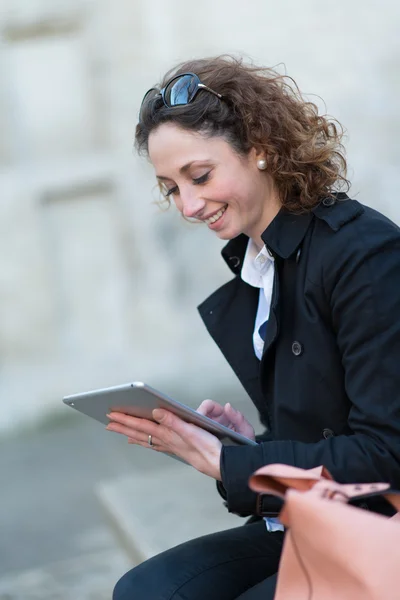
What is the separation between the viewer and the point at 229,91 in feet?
6.23

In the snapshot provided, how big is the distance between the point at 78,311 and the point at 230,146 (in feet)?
7.50

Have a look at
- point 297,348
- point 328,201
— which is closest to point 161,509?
point 297,348

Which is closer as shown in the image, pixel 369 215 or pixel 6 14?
pixel 369 215

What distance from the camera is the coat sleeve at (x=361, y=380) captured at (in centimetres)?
156

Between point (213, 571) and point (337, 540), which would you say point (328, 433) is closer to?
point (213, 571)

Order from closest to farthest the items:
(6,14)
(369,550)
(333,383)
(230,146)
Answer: (369,550), (333,383), (230,146), (6,14)

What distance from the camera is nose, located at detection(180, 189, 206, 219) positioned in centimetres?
187

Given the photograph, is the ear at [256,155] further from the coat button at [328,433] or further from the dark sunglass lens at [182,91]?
the coat button at [328,433]

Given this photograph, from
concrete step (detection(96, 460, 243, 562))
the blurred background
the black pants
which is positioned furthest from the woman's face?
the blurred background

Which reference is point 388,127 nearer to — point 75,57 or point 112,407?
point 75,57

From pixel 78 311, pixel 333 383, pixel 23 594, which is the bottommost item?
pixel 23 594

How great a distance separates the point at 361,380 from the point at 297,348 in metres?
0.18

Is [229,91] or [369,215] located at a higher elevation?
[229,91]

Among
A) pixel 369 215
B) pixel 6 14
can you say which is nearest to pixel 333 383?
pixel 369 215
